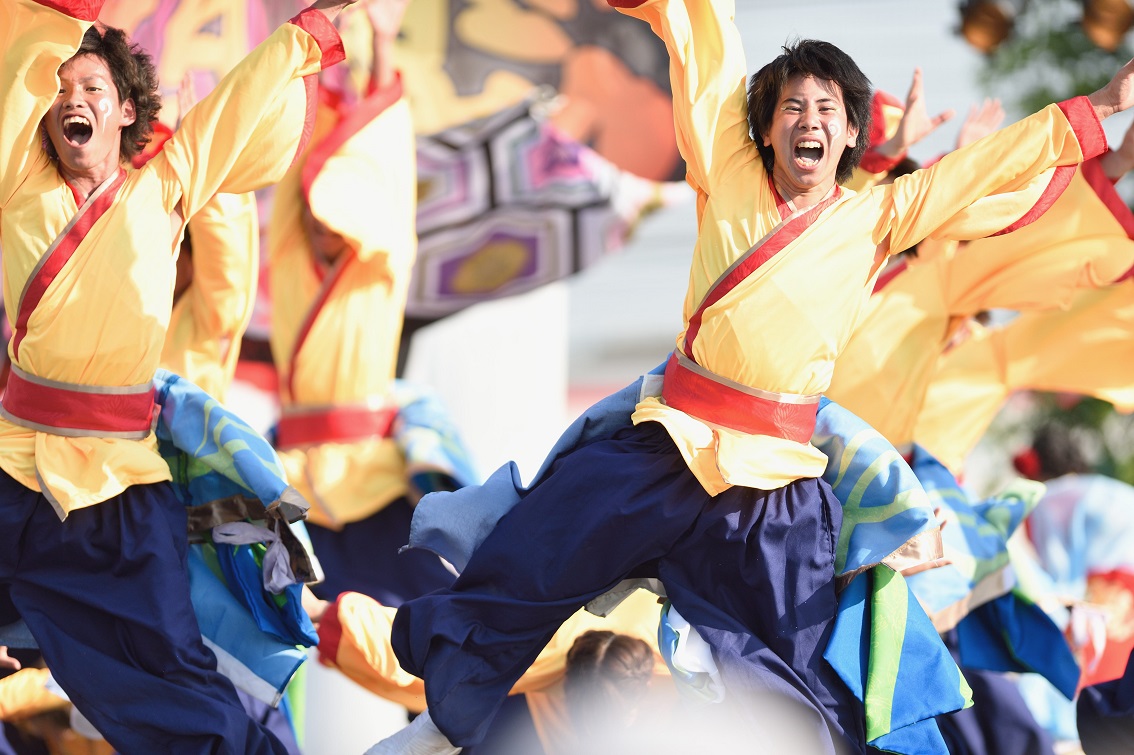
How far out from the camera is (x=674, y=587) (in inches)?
106

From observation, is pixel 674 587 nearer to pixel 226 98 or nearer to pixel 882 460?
pixel 882 460

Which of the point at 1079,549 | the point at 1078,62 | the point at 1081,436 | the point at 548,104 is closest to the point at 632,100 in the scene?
the point at 548,104

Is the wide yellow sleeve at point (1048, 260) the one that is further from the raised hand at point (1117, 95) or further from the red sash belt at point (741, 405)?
the red sash belt at point (741, 405)

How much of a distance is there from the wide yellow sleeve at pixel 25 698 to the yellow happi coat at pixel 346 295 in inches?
30.5

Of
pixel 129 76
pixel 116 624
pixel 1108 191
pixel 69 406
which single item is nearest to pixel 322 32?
pixel 129 76

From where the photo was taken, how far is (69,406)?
2.82 m

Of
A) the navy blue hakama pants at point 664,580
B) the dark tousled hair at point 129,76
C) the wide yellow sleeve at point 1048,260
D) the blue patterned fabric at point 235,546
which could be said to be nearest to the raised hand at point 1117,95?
the wide yellow sleeve at point 1048,260

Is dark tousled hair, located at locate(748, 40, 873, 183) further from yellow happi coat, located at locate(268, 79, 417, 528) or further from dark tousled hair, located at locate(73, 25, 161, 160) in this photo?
yellow happi coat, located at locate(268, 79, 417, 528)

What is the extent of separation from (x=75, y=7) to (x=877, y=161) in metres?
1.66

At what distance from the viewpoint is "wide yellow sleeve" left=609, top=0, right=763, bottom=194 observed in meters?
2.75

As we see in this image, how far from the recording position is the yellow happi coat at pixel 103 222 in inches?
107

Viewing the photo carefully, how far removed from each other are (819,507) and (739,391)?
0.24m

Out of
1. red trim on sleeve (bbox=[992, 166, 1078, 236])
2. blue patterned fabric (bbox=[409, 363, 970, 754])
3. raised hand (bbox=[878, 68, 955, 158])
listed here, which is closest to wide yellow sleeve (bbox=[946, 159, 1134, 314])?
raised hand (bbox=[878, 68, 955, 158])

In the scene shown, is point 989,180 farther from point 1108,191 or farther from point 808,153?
point 1108,191
